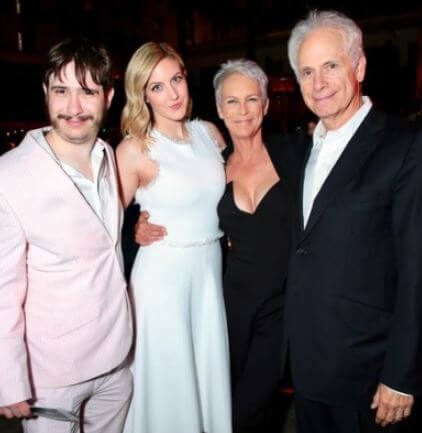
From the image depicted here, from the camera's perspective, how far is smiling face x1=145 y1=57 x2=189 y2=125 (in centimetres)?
215

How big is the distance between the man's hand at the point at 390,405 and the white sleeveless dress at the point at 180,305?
936 mm

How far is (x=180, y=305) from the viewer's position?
2.17m

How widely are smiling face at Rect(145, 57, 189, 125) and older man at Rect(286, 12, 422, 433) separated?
676 mm

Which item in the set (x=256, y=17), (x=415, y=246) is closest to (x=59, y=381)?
(x=415, y=246)

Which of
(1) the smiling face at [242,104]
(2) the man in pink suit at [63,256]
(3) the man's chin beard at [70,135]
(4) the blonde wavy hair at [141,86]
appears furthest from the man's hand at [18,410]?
(1) the smiling face at [242,104]

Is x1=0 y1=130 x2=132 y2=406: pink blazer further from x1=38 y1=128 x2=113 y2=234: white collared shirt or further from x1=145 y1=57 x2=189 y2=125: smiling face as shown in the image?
x1=145 y1=57 x2=189 y2=125: smiling face

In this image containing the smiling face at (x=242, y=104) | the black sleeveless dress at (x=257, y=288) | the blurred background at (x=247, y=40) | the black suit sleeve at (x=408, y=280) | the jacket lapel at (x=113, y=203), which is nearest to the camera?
the black suit sleeve at (x=408, y=280)

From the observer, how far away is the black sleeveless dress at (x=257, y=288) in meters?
2.12

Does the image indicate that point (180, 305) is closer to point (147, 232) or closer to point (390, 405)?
point (147, 232)

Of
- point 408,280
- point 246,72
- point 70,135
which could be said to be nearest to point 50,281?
point 70,135

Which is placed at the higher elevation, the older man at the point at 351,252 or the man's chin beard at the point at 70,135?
the man's chin beard at the point at 70,135

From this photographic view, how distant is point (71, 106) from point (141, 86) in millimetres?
670

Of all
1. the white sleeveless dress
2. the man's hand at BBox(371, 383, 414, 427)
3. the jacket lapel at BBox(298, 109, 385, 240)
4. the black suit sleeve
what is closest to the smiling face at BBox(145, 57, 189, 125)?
the white sleeveless dress

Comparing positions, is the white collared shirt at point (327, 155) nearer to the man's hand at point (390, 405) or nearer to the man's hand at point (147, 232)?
the man's hand at point (390, 405)
